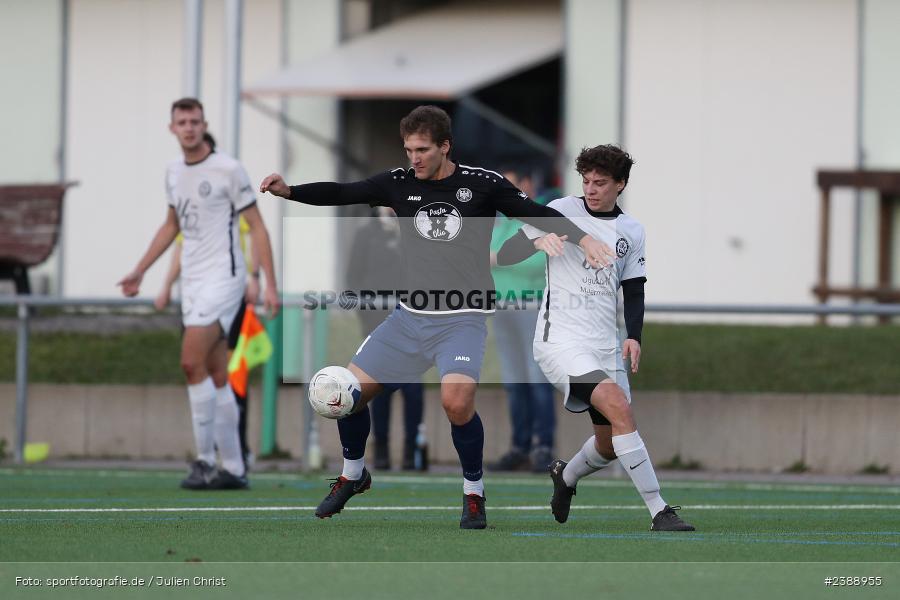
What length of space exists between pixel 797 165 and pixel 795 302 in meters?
1.67

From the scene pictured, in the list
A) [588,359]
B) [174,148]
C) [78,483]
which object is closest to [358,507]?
[588,359]

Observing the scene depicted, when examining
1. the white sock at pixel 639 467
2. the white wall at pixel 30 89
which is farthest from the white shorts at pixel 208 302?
the white wall at pixel 30 89

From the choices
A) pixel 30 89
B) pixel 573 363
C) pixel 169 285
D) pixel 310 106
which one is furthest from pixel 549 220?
pixel 30 89

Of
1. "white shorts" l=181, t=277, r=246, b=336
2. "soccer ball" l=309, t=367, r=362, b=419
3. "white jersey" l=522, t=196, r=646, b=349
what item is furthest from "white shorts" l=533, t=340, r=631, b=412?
"white shorts" l=181, t=277, r=246, b=336

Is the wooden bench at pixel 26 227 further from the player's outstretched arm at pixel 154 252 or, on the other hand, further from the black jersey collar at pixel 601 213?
the black jersey collar at pixel 601 213

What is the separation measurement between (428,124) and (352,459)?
66.3 inches

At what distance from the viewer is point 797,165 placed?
2116cm

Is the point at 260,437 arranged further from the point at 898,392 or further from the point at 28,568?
the point at 28,568

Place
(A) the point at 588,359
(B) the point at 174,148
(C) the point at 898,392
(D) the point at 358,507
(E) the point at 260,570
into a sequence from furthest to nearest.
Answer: (B) the point at 174,148
(C) the point at 898,392
(D) the point at 358,507
(A) the point at 588,359
(E) the point at 260,570

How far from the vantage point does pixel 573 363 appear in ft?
26.9

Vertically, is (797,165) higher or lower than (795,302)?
A: higher

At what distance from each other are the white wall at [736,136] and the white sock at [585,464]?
12899 mm

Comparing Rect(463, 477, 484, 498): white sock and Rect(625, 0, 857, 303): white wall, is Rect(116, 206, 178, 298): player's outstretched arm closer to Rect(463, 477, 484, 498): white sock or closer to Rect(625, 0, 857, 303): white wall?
Rect(463, 477, 484, 498): white sock

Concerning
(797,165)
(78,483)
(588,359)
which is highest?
(797,165)
